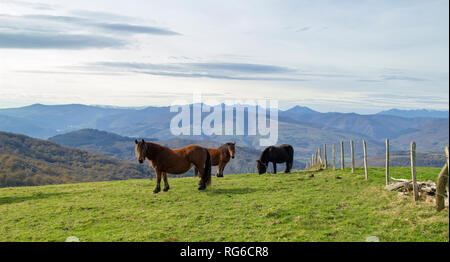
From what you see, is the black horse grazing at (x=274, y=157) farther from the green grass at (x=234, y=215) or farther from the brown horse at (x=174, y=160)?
the brown horse at (x=174, y=160)

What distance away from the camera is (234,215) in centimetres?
1328

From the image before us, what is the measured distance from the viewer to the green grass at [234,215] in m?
10.8

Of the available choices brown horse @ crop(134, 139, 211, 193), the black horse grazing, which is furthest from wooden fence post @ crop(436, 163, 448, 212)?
the black horse grazing

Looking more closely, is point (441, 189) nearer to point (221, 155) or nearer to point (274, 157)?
point (221, 155)

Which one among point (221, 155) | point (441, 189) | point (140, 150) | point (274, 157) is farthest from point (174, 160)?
point (441, 189)

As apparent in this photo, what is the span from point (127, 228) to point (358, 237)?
7.75 meters

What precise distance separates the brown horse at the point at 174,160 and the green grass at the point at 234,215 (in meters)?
0.93

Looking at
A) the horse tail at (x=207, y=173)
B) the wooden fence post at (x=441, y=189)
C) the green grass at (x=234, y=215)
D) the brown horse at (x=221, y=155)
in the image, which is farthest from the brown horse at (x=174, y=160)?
the wooden fence post at (x=441, y=189)

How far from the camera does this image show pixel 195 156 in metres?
19.3

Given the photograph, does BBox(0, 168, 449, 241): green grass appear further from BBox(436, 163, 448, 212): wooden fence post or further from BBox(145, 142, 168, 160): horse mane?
BBox(145, 142, 168, 160): horse mane

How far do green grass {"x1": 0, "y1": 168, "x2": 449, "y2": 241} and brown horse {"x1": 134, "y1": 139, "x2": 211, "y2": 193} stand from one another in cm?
93
